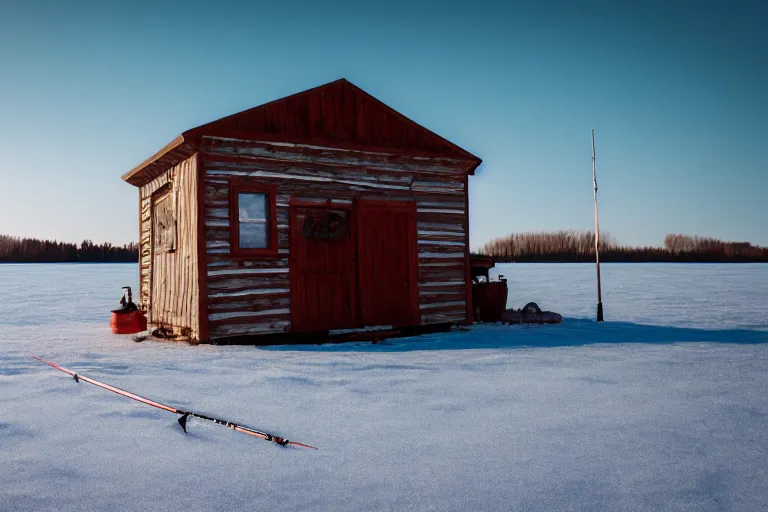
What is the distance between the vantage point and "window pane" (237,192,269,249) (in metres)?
10.4

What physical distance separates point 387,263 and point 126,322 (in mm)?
5601

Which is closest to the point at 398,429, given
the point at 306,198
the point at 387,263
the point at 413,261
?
Result: the point at 306,198

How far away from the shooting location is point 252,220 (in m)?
10.5

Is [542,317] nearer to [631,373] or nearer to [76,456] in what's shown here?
[631,373]

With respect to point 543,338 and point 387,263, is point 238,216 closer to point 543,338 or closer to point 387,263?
point 387,263

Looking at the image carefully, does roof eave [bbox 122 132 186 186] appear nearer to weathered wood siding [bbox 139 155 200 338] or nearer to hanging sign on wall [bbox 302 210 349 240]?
weathered wood siding [bbox 139 155 200 338]

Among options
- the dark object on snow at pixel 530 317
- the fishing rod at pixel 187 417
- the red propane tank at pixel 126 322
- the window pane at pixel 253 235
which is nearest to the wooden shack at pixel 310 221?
the window pane at pixel 253 235

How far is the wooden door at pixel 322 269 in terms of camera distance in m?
10.8

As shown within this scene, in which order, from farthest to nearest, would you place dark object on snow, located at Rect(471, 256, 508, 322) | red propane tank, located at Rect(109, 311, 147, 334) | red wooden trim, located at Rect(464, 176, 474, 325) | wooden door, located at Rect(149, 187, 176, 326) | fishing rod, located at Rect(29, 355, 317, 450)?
dark object on snow, located at Rect(471, 256, 508, 322) → red wooden trim, located at Rect(464, 176, 474, 325) → red propane tank, located at Rect(109, 311, 147, 334) → wooden door, located at Rect(149, 187, 176, 326) → fishing rod, located at Rect(29, 355, 317, 450)

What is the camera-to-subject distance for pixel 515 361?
27.4ft

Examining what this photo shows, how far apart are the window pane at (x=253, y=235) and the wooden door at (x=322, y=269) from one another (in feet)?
1.68

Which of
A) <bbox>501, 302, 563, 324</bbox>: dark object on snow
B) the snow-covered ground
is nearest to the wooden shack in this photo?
the snow-covered ground

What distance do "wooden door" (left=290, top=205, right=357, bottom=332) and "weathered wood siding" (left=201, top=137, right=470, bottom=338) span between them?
19 centimetres

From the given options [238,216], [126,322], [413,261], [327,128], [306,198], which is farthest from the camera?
[126,322]
